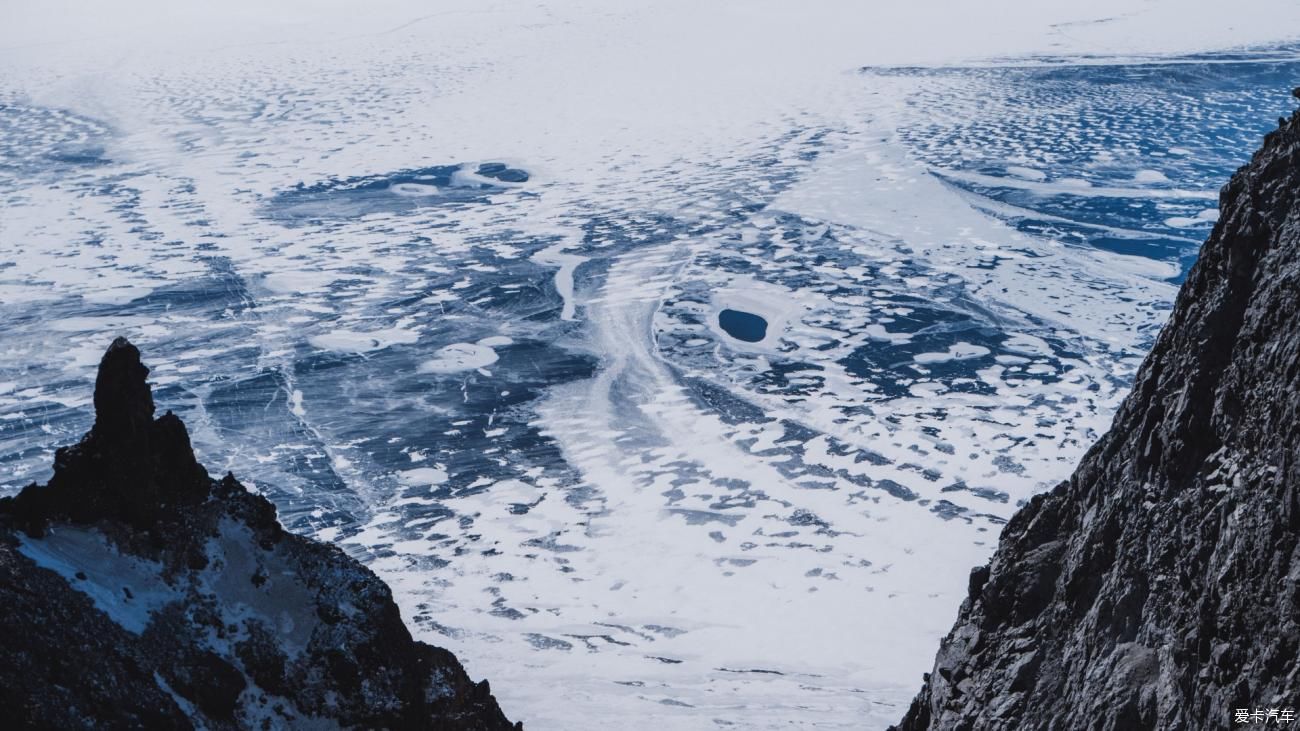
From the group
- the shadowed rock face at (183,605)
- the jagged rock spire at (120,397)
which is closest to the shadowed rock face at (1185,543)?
the shadowed rock face at (183,605)

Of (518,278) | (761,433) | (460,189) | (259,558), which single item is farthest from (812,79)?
(259,558)

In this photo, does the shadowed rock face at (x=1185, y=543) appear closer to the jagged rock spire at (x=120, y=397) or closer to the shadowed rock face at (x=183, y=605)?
the shadowed rock face at (x=183, y=605)

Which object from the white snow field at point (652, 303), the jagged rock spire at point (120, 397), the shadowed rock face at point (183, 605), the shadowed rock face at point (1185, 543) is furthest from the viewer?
the white snow field at point (652, 303)

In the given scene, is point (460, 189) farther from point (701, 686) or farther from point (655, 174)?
point (701, 686)

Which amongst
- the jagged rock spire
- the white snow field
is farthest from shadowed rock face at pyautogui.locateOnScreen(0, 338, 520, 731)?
the white snow field

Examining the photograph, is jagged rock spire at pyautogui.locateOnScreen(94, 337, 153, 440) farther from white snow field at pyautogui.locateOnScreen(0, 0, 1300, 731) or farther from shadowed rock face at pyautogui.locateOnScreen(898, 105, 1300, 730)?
shadowed rock face at pyautogui.locateOnScreen(898, 105, 1300, 730)

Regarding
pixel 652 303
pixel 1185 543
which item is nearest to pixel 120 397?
pixel 1185 543
